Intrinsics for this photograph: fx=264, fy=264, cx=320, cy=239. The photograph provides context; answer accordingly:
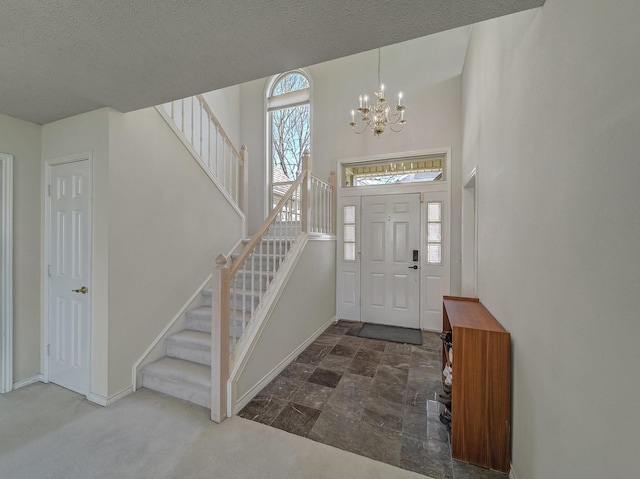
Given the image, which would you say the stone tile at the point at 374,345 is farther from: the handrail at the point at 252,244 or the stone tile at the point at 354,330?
the handrail at the point at 252,244

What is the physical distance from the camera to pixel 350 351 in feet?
10.7

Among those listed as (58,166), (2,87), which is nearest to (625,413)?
(2,87)

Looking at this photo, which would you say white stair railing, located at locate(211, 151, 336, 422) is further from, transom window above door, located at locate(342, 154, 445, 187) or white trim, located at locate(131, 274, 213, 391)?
transom window above door, located at locate(342, 154, 445, 187)

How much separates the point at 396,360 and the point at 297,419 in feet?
4.75

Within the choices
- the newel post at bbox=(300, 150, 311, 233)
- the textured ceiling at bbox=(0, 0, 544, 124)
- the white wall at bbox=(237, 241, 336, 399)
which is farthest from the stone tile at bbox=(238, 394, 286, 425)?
the textured ceiling at bbox=(0, 0, 544, 124)

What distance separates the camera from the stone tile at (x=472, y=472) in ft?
5.17

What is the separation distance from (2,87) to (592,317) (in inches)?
144

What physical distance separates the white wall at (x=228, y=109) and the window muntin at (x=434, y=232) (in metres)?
3.78

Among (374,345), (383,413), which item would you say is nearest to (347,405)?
(383,413)

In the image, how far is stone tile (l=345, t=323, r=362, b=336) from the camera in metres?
3.84

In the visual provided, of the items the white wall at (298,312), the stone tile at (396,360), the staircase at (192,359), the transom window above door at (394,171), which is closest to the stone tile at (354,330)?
the white wall at (298,312)

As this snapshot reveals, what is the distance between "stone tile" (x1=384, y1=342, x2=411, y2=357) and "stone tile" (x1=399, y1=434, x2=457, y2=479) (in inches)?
55.6

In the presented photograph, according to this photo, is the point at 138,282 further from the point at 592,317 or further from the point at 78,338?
the point at 592,317

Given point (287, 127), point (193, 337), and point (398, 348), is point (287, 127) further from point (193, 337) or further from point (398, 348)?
point (398, 348)
